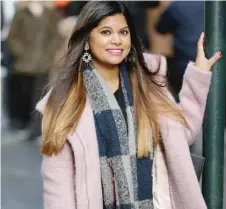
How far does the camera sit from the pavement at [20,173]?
5047mm

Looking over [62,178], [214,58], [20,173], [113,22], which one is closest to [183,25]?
[20,173]

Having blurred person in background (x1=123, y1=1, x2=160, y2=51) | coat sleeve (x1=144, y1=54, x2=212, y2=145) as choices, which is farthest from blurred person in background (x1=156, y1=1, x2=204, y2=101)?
coat sleeve (x1=144, y1=54, x2=212, y2=145)

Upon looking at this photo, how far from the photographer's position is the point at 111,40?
2.62 m

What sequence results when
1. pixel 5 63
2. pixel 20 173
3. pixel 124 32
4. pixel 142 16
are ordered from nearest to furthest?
Result: pixel 124 32, pixel 20 173, pixel 142 16, pixel 5 63

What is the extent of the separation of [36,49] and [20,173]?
5.12 ft

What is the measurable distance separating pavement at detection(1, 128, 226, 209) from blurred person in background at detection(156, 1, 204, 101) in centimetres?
151

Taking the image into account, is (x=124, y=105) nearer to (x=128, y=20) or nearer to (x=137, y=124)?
(x=137, y=124)

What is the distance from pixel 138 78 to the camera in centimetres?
276

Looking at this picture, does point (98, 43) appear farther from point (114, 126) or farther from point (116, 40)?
point (114, 126)

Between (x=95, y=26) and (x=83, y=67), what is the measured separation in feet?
0.65

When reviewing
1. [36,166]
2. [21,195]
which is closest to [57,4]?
[36,166]

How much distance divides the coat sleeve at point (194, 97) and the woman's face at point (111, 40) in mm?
276

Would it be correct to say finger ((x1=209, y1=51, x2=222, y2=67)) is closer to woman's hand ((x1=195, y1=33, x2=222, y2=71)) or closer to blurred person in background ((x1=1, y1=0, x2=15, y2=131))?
woman's hand ((x1=195, y1=33, x2=222, y2=71))

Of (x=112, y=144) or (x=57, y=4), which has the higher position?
(x=57, y=4)
